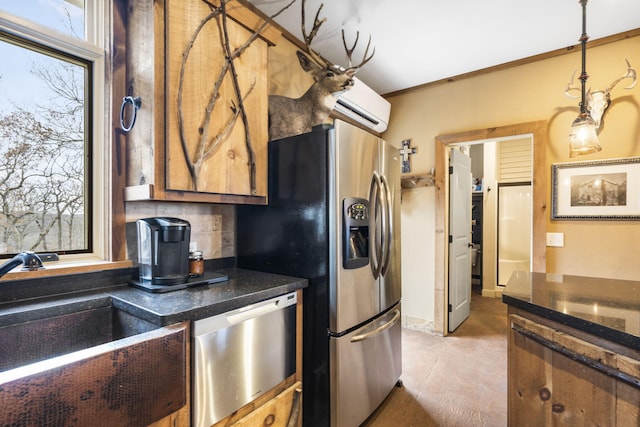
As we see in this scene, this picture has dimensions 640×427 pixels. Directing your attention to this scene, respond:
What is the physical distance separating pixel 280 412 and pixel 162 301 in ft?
2.66

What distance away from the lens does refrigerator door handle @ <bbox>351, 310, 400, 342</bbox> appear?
5.83 feet

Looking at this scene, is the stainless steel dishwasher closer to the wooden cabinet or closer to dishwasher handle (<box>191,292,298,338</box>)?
dishwasher handle (<box>191,292,298,338</box>)

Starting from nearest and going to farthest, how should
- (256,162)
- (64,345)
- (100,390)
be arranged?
(100,390)
(64,345)
(256,162)

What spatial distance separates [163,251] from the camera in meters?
1.47

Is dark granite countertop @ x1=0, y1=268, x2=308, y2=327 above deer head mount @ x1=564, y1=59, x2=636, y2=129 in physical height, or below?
below

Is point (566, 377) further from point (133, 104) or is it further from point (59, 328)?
point (133, 104)

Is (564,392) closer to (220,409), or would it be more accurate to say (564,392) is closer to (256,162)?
(220,409)

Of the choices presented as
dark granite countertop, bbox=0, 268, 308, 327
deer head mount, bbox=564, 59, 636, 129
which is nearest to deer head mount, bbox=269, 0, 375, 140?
dark granite countertop, bbox=0, 268, 308, 327

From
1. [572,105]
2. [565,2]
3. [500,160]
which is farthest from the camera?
[500,160]

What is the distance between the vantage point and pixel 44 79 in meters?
1.45

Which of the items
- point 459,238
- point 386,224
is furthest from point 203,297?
point 459,238

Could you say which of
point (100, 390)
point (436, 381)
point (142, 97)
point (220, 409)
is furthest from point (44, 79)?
point (436, 381)

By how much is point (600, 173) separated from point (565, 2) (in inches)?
53.7

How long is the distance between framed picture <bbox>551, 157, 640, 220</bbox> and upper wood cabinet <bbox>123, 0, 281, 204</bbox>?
261cm
